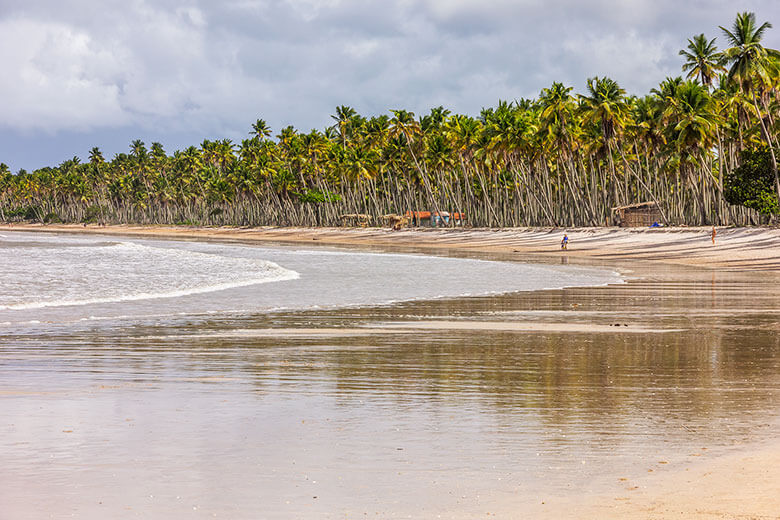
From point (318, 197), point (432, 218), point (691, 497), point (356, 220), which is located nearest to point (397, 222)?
point (432, 218)

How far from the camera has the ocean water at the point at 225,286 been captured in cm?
1914

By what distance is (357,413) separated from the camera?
7.55 metres

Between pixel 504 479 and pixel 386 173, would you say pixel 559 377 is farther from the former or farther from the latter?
pixel 386 173

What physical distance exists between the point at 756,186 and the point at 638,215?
57.7ft

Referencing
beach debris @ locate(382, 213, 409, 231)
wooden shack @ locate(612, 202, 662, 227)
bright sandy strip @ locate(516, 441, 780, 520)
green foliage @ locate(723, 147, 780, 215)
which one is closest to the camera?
bright sandy strip @ locate(516, 441, 780, 520)

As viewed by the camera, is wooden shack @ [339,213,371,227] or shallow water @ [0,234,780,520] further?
wooden shack @ [339,213,371,227]

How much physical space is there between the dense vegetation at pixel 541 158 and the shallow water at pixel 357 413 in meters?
49.5

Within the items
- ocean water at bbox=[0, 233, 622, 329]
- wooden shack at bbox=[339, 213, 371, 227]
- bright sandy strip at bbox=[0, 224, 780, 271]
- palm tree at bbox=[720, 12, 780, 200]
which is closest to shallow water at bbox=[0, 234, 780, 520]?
ocean water at bbox=[0, 233, 622, 329]

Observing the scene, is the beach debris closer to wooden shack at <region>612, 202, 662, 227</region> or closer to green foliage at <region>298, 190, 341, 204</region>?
green foliage at <region>298, 190, 341, 204</region>

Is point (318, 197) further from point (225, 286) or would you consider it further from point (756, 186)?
point (225, 286)

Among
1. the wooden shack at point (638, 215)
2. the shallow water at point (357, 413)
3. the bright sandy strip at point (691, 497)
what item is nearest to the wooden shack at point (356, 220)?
the wooden shack at point (638, 215)

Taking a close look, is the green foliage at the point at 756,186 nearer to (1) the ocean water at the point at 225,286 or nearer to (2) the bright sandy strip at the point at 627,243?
(2) the bright sandy strip at the point at 627,243

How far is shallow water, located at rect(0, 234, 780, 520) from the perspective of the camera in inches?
205

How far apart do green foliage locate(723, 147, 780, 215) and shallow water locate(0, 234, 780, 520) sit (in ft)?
160
